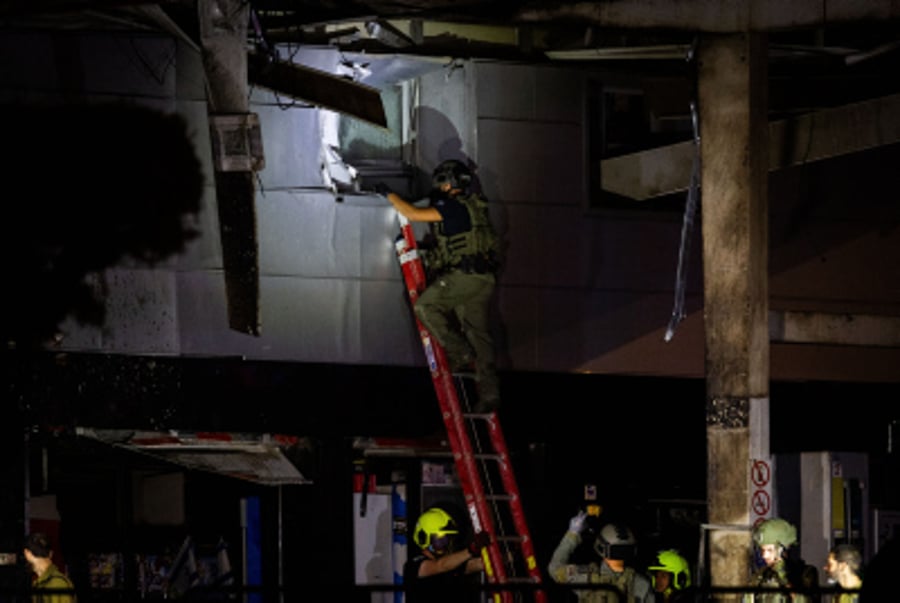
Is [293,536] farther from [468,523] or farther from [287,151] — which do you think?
[287,151]

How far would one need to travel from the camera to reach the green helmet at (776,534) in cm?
1220

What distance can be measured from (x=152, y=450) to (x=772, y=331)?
5754 millimetres

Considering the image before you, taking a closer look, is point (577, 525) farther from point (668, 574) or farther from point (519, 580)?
point (668, 574)

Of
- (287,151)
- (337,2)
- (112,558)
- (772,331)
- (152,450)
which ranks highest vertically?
(337,2)

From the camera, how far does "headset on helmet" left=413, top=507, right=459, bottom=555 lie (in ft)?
43.6

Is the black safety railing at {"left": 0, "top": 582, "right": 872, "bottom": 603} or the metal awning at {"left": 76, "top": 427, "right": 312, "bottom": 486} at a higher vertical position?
the metal awning at {"left": 76, "top": 427, "right": 312, "bottom": 486}

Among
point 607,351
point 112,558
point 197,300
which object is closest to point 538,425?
point 607,351

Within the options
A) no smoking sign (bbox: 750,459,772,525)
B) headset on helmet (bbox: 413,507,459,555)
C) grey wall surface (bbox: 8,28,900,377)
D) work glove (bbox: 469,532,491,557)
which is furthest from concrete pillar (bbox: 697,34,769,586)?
grey wall surface (bbox: 8,28,900,377)

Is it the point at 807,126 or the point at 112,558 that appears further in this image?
the point at 112,558

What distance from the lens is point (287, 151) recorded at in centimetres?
1430

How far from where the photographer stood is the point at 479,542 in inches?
537

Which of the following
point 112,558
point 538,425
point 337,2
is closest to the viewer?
point 337,2

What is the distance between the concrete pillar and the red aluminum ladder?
6.62 ft

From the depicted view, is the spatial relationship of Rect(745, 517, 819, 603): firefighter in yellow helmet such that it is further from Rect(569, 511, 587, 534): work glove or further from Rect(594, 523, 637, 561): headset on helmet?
Rect(569, 511, 587, 534): work glove
